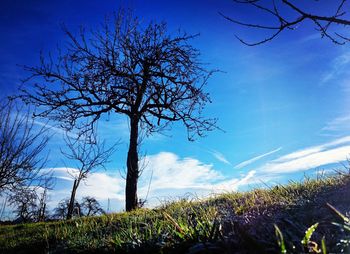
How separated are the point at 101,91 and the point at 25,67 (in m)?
2.95

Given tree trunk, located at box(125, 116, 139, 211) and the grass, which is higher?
tree trunk, located at box(125, 116, 139, 211)

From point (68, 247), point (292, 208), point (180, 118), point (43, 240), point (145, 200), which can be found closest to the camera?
point (292, 208)

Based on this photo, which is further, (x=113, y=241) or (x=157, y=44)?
(x=157, y=44)

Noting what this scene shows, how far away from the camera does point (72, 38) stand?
1178cm

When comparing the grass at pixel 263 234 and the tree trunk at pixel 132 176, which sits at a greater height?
the tree trunk at pixel 132 176

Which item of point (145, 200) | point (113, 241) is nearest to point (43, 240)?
point (113, 241)

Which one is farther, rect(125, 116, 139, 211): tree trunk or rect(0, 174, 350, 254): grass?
rect(125, 116, 139, 211): tree trunk

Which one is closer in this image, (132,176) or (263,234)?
(263,234)

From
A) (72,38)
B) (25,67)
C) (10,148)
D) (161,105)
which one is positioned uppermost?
(72,38)

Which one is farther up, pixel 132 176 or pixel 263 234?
pixel 132 176

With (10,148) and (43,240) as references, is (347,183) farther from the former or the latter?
(10,148)

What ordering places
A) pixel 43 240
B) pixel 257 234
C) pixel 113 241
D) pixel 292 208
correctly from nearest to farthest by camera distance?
1. pixel 257 234
2. pixel 113 241
3. pixel 292 208
4. pixel 43 240

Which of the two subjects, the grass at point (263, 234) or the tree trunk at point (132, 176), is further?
the tree trunk at point (132, 176)

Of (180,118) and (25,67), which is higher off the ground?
(25,67)
